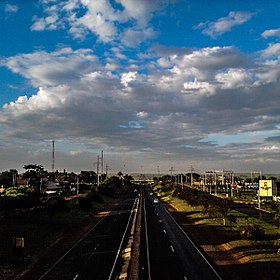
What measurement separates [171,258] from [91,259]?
23.5 feet

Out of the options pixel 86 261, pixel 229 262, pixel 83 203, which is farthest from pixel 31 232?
pixel 83 203

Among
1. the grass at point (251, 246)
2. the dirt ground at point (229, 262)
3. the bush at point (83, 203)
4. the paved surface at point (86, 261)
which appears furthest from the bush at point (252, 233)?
the bush at point (83, 203)

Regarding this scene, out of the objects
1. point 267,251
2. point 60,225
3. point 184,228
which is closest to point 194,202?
point 184,228

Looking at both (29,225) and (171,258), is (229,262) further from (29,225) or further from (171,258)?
(29,225)

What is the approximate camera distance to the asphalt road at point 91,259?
93.3ft

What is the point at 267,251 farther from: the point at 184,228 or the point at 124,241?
the point at 184,228

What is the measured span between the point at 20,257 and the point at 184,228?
2682cm

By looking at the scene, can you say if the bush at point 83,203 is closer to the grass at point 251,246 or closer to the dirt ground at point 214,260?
the dirt ground at point 214,260

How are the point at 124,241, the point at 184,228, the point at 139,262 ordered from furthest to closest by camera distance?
the point at 184,228 < the point at 124,241 < the point at 139,262

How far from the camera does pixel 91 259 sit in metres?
33.8

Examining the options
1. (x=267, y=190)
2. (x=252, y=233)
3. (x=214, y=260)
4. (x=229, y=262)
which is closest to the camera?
(x=229, y=262)

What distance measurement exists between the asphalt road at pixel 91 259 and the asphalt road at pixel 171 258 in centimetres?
287

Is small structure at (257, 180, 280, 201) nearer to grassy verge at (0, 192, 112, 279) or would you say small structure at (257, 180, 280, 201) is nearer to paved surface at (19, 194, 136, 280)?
grassy verge at (0, 192, 112, 279)

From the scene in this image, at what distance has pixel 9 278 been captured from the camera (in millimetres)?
28641
